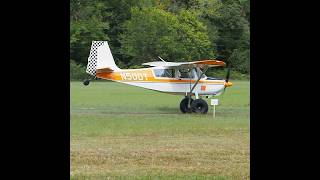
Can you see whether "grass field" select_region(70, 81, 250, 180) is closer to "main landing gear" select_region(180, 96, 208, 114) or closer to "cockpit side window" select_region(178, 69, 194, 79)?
"main landing gear" select_region(180, 96, 208, 114)

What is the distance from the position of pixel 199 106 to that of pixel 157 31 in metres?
34.6

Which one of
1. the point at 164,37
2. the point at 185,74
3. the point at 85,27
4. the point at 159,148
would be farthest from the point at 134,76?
the point at 85,27

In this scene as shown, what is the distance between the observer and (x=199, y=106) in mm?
21078

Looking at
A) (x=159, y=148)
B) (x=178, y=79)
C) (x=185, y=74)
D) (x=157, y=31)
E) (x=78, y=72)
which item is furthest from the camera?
(x=157, y=31)

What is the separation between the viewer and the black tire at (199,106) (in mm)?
20953

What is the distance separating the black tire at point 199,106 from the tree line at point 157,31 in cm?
2853

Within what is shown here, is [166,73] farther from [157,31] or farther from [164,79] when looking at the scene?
[157,31]

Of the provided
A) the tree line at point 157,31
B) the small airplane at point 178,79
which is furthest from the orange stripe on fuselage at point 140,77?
the tree line at point 157,31

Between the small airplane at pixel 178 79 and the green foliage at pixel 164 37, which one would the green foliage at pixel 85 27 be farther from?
the small airplane at pixel 178 79

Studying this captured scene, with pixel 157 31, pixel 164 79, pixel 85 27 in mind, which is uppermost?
pixel 164 79

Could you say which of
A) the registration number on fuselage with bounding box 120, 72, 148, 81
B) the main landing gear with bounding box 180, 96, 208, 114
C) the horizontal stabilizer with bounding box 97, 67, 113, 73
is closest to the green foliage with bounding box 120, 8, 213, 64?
the horizontal stabilizer with bounding box 97, 67, 113, 73

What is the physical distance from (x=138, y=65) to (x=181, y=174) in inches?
1709

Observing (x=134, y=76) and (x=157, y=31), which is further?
(x=157, y=31)
